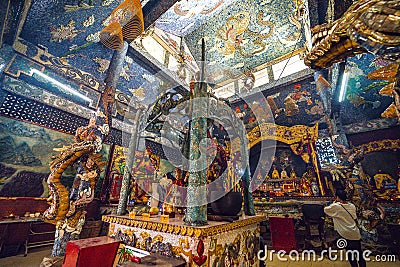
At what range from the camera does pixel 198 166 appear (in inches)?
80.4

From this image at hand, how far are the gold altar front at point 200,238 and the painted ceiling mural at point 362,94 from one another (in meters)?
6.89

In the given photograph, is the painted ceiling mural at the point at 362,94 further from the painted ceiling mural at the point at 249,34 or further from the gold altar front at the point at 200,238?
the gold altar front at the point at 200,238

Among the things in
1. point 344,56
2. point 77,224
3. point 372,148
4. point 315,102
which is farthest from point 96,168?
point 372,148

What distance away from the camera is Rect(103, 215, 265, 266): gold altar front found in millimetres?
1640

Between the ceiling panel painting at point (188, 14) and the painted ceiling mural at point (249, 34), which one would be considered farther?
the ceiling panel painting at point (188, 14)

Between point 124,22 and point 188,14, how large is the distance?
13.4ft

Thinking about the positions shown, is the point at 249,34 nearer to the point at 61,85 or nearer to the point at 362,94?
the point at 362,94

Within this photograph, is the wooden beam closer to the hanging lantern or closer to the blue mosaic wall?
the hanging lantern

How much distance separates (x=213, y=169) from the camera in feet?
9.81

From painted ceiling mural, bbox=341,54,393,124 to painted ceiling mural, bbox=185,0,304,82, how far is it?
93.5 inches

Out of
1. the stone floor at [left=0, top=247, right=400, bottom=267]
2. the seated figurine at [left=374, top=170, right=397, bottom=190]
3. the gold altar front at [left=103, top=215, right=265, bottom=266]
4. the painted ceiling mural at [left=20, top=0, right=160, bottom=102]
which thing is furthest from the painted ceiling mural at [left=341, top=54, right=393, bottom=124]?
the painted ceiling mural at [left=20, top=0, right=160, bottom=102]

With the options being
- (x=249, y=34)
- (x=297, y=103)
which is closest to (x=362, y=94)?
(x=297, y=103)

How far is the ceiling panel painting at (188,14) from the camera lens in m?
7.44

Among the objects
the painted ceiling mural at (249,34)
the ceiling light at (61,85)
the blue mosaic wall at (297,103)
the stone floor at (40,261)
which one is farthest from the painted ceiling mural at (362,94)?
the ceiling light at (61,85)
